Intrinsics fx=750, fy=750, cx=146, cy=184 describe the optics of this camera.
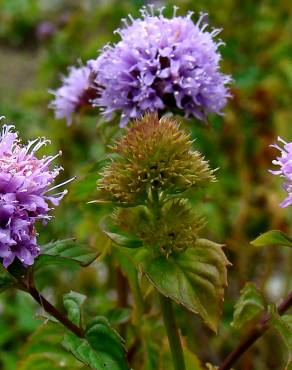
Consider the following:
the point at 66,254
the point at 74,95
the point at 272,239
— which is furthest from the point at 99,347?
the point at 74,95

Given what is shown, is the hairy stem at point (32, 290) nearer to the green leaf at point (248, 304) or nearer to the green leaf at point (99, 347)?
the green leaf at point (99, 347)

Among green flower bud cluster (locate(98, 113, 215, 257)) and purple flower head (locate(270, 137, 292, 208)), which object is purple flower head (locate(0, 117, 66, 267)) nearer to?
green flower bud cluster (locate(98, 113, 215, 257))

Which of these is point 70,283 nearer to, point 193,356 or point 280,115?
point 280,115

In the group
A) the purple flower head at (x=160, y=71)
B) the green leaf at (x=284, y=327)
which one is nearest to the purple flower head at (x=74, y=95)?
the purple flower head at (x=160, y=71)

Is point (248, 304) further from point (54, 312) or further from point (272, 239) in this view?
point (54, 312)

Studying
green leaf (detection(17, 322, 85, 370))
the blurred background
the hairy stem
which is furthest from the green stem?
the blurred background

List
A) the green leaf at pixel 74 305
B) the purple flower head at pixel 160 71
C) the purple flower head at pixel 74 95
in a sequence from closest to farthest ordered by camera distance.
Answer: the green leaf at pixel 74 305 → the purple flower head at pixel 160 71 → the purple flower head at pixel 74 95
